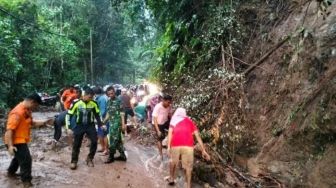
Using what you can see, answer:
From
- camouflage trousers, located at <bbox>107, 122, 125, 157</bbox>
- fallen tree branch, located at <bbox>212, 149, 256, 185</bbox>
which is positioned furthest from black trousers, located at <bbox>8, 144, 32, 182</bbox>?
fallen tree branch, located at <bbox>212, 149, 256, 185</bbox>

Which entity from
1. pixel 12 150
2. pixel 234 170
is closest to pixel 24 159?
pixel 12 150

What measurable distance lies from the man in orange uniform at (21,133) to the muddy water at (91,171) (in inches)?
22.7

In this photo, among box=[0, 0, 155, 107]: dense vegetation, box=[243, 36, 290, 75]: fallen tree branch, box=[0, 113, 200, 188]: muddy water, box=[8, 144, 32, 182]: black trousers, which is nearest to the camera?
box=[8, 144, 32, 182]: black trousers

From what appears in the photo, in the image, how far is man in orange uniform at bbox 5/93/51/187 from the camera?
7.34 meters

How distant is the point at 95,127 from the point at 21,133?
2426 mm

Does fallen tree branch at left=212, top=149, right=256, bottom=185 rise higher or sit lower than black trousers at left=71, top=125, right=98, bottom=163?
lower

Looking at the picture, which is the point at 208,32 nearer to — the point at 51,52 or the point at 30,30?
the point at 30,30

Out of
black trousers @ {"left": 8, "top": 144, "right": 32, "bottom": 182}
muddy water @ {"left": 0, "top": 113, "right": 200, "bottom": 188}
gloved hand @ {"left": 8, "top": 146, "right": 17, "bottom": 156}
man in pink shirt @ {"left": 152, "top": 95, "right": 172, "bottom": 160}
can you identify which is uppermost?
man in pink shirt @ {"left": 152, "top": 95, "right": 172, "bottom": 160}

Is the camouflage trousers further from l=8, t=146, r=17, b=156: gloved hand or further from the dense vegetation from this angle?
the dense vegetation

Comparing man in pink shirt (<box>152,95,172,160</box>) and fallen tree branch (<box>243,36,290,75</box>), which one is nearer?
man in pink shirt (<box>152,95,172,160</box>)

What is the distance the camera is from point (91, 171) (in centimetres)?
934

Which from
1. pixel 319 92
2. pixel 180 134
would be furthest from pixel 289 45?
pixel 180 134

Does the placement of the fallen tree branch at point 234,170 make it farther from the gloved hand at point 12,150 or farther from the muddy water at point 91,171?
the gloved hand at point 12,150

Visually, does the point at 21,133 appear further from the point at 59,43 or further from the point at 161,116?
the point at 59,43
